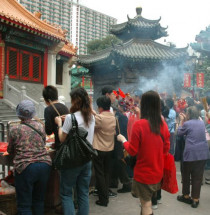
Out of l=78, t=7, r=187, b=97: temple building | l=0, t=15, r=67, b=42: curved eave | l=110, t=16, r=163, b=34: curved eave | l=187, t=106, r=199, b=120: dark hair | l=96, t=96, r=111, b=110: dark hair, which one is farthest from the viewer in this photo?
l=110, t=16, r=163, b=34: curved eave

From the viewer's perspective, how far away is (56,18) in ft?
251

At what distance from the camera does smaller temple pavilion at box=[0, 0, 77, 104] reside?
39.3ft

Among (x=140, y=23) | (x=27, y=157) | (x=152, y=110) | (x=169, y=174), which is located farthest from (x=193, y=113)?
(x=140, y=23)

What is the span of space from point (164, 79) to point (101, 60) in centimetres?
358

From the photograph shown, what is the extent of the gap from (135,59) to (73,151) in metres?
10.4

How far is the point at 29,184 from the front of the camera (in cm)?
267

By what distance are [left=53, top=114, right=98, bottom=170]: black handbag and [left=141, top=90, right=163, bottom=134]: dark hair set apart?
2.34ft

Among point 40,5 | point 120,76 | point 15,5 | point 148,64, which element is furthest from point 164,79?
point 40,5

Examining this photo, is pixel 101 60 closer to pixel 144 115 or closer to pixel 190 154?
pixel 190 154

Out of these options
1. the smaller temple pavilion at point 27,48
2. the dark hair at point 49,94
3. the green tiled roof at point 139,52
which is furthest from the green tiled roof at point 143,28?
the dark hair at point 49,94

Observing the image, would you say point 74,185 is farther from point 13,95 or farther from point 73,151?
point 13,95

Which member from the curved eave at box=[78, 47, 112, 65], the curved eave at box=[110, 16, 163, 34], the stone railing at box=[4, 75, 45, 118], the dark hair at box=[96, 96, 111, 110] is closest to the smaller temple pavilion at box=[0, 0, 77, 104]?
the stone railing at box=[4, 75, 45, 118]

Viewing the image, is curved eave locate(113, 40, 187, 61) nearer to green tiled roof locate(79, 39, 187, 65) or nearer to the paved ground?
green tiled roof locate(79, 39, 187, 65)

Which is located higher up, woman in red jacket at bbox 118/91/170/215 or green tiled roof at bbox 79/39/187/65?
green tiled roof at bbox 79/39/187/65
